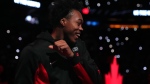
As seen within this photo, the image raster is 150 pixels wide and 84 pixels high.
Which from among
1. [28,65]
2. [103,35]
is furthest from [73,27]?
[103,35]

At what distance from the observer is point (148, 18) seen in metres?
26.1

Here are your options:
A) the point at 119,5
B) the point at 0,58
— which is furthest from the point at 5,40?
the point at 119,5

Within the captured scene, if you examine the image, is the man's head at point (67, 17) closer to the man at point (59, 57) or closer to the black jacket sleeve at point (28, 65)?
the man at point (59, 57)

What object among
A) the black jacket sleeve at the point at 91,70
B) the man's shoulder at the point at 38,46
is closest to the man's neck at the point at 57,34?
the man's shoulder at the point at 38,46

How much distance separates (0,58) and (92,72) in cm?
1062

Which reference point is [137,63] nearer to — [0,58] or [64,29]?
[0,58]

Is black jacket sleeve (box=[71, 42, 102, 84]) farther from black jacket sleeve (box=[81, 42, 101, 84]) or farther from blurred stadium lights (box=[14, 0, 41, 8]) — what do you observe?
blurred stadium lights (box=[14, 0, 41, 8])

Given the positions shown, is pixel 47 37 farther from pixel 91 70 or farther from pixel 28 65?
pixel 91 70

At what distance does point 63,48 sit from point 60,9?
17.4 inches

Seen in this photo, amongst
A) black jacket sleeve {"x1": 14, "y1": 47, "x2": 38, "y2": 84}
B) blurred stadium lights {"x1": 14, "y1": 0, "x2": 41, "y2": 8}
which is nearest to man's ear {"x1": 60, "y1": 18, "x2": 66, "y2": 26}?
black jacket sleeve {"x1": 14, "y1": 47, "x2": 38, "y2": 84}

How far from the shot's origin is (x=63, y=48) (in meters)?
3.03

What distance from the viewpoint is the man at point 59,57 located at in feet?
10.1

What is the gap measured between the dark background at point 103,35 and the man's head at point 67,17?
1.35 meters

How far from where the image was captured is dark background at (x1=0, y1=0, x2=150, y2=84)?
14.0 metres
